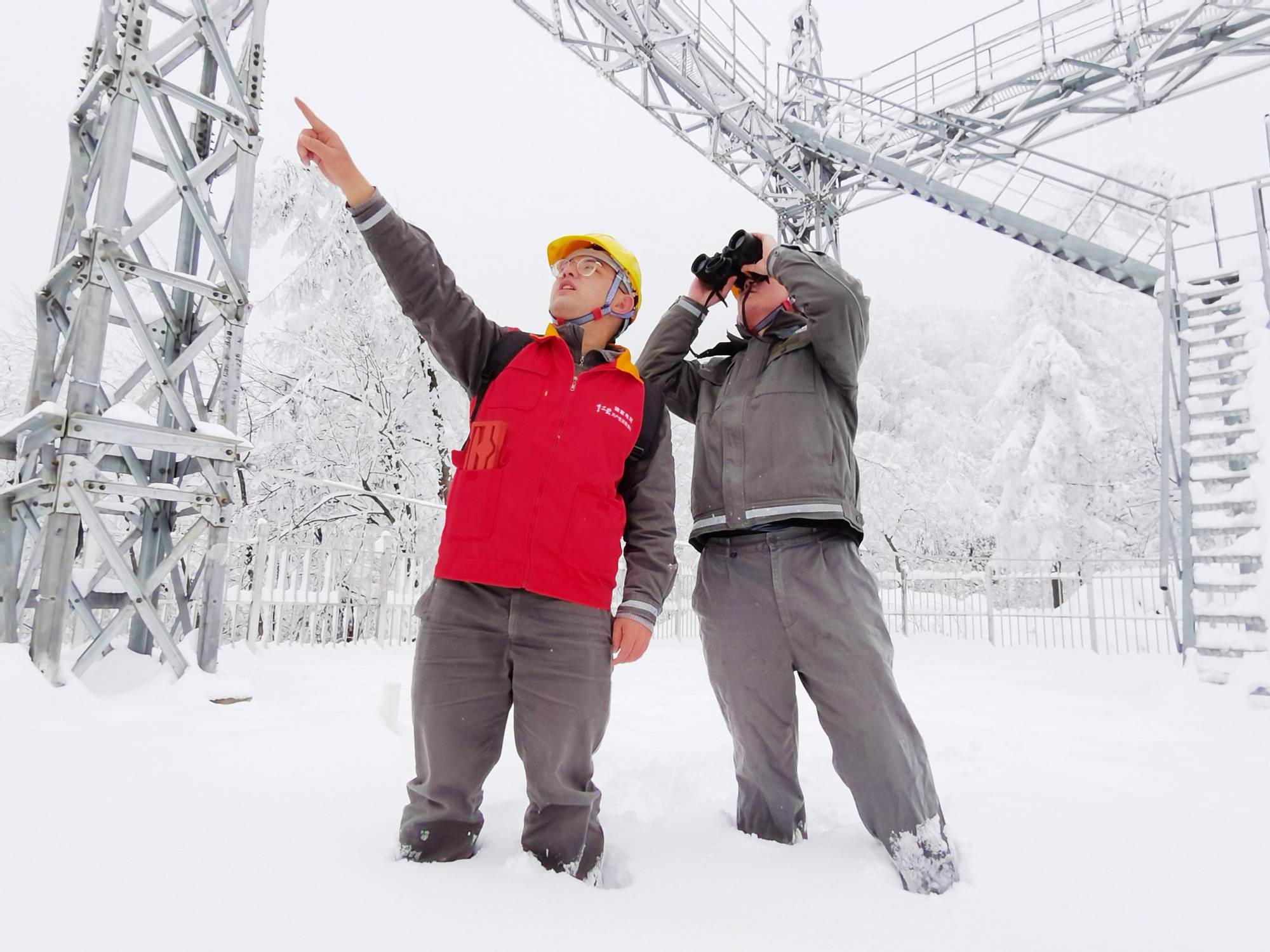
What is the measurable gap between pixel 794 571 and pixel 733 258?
100 cm

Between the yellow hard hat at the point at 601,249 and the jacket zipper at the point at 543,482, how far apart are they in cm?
39

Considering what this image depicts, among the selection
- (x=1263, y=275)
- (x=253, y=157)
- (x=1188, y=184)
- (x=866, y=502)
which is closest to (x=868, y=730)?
(x=253, y=157)

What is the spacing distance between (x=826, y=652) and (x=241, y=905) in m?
1.42

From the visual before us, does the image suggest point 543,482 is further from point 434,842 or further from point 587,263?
point 434,842

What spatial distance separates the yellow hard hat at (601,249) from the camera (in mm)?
2074

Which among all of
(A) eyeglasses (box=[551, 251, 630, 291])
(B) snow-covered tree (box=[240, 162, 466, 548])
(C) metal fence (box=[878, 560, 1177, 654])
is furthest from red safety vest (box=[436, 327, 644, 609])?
(B) snow-covered tree (box=[240, 162, 466, 548])

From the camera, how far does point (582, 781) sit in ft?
5.59

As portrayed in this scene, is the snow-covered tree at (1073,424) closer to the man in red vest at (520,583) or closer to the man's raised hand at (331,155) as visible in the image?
the man in red vest at (520,583)

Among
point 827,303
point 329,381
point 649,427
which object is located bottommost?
point 649,427

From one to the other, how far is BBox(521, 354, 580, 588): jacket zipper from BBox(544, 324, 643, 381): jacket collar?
140mm

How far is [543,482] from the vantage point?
5.81ft

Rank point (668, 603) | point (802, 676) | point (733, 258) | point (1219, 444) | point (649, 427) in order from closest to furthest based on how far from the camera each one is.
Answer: point (802, 676), point (649, 427), point (733, 258), point (1219, 444), point (668, 603)

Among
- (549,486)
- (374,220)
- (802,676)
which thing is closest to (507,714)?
(549,486)

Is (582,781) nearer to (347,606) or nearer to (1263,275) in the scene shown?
(347,606)
